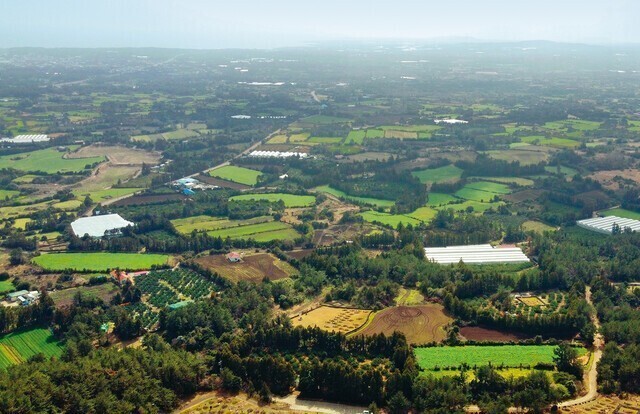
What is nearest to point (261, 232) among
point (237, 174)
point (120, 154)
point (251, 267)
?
point (251, 267)

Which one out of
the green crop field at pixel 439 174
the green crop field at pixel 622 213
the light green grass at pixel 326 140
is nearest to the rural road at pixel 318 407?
the green crop field at pixel 622 213

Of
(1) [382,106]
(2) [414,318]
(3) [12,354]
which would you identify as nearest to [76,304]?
(3) [12,354]

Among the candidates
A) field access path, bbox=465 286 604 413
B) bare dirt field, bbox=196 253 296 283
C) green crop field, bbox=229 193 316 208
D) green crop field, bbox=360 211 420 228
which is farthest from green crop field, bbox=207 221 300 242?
field access path, bbox=465 286 604 413

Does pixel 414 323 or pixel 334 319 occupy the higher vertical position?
pixel 414 323

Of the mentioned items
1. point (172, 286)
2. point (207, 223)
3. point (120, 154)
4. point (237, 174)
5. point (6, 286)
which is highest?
point (120, 154)

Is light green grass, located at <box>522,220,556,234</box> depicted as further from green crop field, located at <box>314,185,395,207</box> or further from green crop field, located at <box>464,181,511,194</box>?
green crop field, located at <box>314,185,395,207</box>

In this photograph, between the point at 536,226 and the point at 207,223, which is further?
the point at 207,223

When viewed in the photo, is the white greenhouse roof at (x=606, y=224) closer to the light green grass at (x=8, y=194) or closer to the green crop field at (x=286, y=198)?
the green crop field at (x=286, y=198)

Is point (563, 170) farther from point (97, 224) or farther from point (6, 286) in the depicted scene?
point (6, 286)
